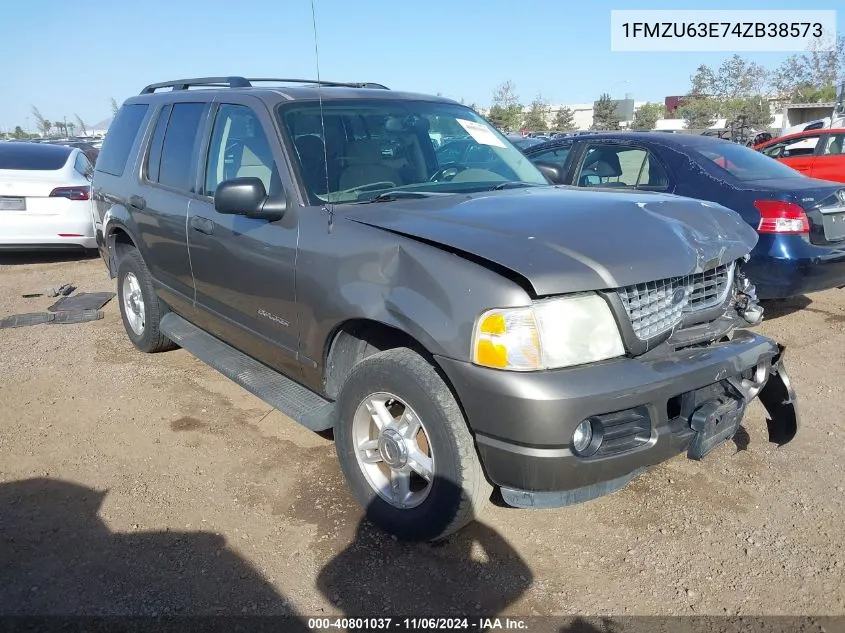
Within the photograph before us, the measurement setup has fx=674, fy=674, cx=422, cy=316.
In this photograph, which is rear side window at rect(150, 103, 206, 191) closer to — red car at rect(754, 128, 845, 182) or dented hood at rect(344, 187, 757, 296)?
dented hood at rect(344, 187, 757, 296)

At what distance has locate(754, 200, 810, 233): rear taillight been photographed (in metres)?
5.30

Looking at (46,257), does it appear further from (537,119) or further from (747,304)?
(537,119)

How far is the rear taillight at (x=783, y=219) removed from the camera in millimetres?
5305

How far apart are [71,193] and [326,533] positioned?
23.4 feet

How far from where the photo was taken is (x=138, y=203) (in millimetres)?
4766

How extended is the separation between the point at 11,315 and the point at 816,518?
693 cm

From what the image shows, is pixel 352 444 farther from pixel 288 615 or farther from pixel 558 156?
pixel 558 156

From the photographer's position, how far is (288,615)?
2508 millimetres

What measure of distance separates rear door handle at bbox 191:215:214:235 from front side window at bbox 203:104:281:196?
0.16 metres

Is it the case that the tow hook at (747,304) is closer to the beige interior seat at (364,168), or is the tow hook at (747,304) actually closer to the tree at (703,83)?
the beige interior seat at (364,168)

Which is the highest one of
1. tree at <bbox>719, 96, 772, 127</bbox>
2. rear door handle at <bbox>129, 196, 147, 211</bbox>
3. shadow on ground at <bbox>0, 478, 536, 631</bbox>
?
tree at <bbox>719, 96, 772, 127</bbox>

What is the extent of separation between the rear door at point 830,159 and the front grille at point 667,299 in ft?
30.9

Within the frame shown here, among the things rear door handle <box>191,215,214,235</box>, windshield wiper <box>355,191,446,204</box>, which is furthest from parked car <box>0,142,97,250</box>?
windshield wiper <box>355,191,446,204</box>

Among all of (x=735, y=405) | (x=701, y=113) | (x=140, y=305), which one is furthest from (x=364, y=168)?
(x=701, y=113)
